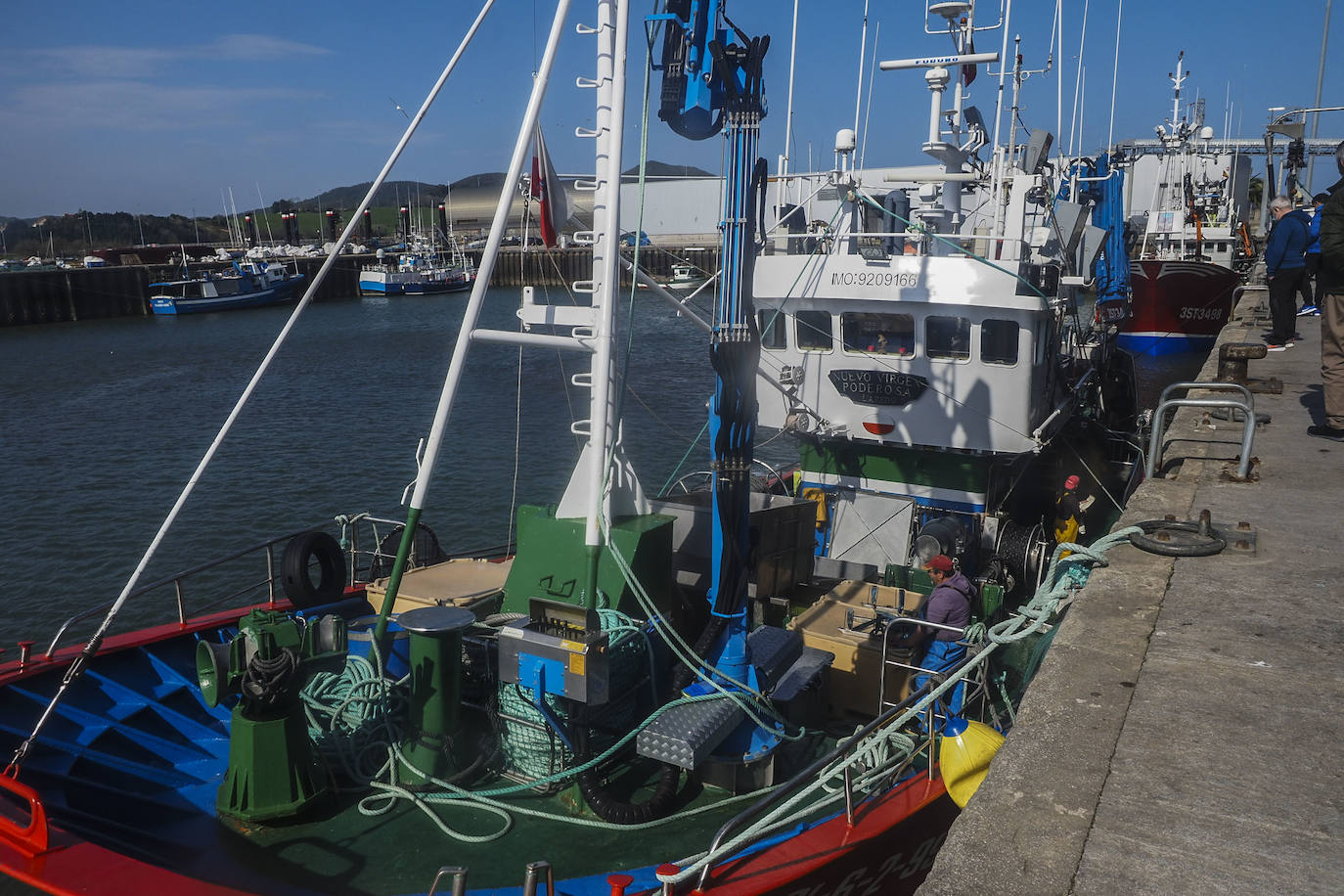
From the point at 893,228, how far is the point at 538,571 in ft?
31.4

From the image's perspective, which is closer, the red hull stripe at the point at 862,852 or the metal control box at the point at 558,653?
the red hull stripe at the point at 862,852

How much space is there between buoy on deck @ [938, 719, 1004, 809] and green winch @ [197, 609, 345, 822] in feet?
13.3

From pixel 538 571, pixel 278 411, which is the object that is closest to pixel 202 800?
pixel 538 571

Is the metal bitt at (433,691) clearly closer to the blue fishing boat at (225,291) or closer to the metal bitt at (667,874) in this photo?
the metal bitt at (667,874)

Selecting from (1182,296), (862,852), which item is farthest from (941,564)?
(1182,296)

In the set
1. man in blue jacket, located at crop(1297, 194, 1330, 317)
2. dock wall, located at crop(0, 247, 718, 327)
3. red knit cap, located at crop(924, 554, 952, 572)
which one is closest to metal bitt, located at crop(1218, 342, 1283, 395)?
man in blue jacket, located at crop(1297, 194, 1330, 317)

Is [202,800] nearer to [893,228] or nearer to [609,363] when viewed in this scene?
[609,363]

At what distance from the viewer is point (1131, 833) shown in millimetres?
3031

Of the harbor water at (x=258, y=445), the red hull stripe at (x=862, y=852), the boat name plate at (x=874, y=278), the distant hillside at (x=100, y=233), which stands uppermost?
the distant hillside at (x=100, y=233)

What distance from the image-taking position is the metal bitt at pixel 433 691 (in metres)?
6.41

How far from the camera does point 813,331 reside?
40.6ft

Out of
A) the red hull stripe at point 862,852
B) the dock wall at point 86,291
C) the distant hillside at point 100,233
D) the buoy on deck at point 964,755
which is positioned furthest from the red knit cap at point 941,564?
the distant hillside at point 100,233

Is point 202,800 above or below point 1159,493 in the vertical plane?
below

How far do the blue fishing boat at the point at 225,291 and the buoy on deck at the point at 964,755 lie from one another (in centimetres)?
7144
